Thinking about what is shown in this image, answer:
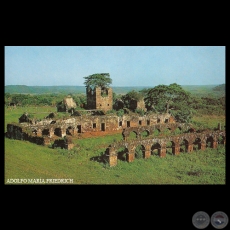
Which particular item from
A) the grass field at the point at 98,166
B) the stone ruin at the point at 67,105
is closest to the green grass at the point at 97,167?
the grass field at the point at 98,166

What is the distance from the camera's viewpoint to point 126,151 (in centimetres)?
890

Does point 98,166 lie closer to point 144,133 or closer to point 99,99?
point 144,133

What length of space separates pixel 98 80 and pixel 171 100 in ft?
7.63

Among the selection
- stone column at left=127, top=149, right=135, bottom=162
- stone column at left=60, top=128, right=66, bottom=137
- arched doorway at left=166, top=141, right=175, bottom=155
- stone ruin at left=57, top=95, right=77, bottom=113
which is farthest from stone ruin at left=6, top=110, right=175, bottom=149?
stone column at left=127, top=149, right=135, bottom=162

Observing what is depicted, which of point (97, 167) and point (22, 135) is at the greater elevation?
point (22, 135)

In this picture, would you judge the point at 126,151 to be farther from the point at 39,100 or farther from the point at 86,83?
the point at 39,100

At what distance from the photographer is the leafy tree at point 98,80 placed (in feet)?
28.2

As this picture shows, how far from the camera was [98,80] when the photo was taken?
9086 millimetres

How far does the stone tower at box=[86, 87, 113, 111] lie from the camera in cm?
1033

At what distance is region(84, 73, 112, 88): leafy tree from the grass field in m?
1.72

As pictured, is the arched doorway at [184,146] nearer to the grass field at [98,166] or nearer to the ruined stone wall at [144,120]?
the grass field at [98,166]

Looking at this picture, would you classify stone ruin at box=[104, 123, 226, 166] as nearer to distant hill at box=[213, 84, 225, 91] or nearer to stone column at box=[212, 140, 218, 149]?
stone column at box=[212, 140, 218, 149]

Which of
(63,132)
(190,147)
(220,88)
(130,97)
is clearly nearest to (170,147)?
(190,147)
